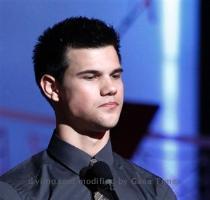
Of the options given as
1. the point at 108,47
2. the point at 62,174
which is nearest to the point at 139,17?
the point at 108,47

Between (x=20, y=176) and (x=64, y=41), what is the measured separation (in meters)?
0.30

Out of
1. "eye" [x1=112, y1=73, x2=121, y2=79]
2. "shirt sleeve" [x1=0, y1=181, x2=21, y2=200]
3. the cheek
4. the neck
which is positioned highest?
"eye" [x1=112, y1=73, x2=121, y2=79]

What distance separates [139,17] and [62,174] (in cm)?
102

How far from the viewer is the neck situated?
1.25 m

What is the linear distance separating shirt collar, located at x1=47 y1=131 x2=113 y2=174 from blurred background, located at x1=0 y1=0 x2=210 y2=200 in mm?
808

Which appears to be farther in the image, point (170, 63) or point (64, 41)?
point (170, 63)

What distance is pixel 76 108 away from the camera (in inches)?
48.4

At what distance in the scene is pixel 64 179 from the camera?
1237 millimetres

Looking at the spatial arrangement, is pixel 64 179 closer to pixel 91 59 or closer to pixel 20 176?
pixel 20 176

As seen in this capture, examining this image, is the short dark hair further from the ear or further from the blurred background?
the blurred background

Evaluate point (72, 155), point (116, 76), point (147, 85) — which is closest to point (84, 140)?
point (72, 155)

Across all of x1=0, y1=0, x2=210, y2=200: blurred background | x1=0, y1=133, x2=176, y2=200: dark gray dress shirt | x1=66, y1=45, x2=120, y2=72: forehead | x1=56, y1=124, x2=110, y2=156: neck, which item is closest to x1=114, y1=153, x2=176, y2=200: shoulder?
x1=0, y1=133, x2=176, y2=200: dark gray dress shirt

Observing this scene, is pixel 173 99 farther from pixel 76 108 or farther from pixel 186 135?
pixel 76 108

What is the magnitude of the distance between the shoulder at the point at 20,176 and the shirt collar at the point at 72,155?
0.04m
